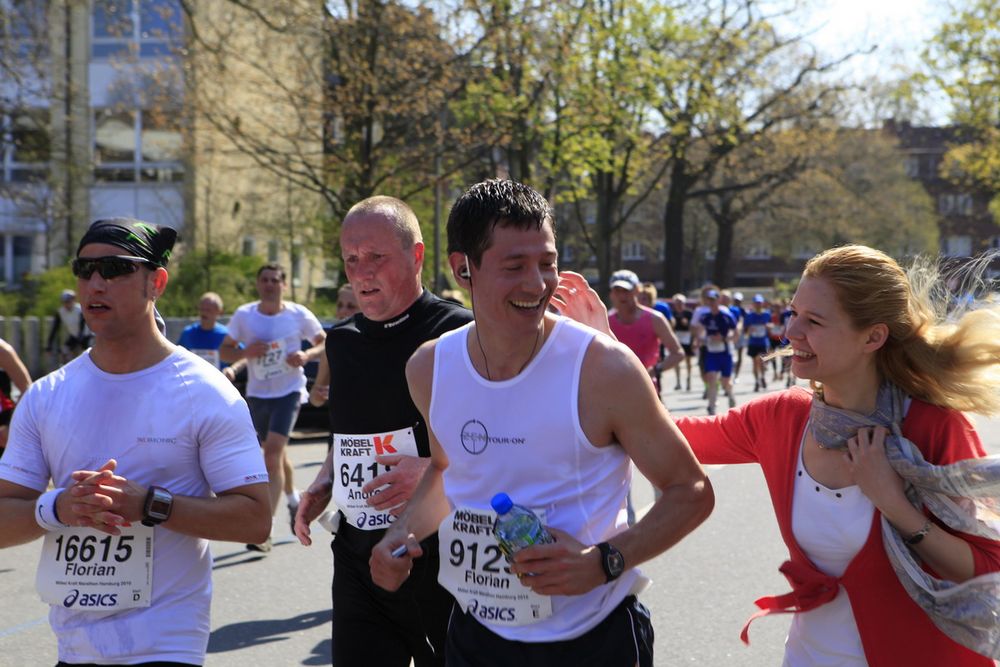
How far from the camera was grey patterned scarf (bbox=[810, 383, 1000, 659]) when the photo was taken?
294 cm

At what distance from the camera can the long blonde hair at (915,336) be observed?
316cm

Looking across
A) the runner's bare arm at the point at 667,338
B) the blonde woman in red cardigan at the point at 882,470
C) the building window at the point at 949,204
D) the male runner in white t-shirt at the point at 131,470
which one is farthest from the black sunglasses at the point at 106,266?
the building window at the point at 949,204

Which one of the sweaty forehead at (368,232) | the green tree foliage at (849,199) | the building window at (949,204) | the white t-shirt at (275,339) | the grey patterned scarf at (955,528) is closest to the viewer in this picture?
the grey patterned scarf at (955,528)

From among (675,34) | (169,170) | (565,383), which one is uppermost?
(675,34)

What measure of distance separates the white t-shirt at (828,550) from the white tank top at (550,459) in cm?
54

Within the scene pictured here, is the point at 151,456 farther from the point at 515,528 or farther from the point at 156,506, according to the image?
the point at 515,528

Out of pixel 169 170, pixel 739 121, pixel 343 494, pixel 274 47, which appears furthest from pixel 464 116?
pixel 343 494

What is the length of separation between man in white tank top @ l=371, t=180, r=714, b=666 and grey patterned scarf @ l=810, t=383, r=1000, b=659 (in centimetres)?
50

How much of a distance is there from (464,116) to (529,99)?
Result: 1.55 m

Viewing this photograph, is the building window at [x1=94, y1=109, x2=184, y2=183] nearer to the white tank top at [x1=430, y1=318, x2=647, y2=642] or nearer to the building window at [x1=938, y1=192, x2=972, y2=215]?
the white tank top at [x1=430, y1=318, x2=647, y2=642]

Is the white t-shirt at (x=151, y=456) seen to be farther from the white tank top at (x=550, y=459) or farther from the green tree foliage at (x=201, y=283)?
the green tree foliage at (x=201, y=283)

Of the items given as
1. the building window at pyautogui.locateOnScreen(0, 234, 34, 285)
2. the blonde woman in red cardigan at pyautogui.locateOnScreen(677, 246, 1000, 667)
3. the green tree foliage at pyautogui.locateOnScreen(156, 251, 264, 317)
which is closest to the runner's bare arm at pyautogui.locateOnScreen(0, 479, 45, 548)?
the blonde woman in red cardigan at pyautogui.locateOnScreen(677, 246, 1000, 667)

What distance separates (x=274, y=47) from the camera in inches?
1012

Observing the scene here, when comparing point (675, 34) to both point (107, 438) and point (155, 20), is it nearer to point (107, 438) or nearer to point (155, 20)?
point (155, 20)
